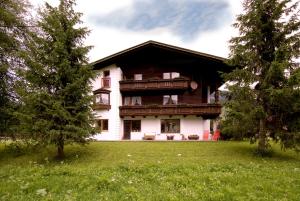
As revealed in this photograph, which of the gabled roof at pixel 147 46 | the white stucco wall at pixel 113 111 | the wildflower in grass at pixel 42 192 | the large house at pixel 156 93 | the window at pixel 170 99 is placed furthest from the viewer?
the window at pixel 170 99

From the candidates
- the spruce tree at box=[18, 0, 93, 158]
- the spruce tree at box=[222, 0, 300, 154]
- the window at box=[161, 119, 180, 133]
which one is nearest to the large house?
the window at box=[161, 119, 180, 133]

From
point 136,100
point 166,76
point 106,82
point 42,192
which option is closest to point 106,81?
point 106,82

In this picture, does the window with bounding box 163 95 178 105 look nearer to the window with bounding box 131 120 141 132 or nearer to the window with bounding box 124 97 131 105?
the window with bounding box 131 120 141 132

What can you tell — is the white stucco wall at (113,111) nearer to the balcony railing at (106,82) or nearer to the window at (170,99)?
the balcony railing at (106,82)

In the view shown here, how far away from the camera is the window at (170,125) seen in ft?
105

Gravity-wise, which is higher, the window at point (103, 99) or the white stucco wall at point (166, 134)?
the window at point (103, 99)

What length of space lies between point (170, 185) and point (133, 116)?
24.5 meters

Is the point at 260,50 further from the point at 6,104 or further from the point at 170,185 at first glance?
the point at 6,104

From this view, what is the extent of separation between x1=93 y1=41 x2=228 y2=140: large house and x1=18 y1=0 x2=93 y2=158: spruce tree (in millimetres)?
14140

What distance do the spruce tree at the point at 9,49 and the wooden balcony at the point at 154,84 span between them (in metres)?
14.2

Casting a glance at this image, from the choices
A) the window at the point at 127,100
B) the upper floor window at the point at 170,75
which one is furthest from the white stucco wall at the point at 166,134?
the upper floor window at the point at 170,75

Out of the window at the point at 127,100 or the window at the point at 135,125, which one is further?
the window at the point at 127,100

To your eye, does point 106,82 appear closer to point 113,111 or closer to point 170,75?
point 113,111

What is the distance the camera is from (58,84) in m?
16.3
